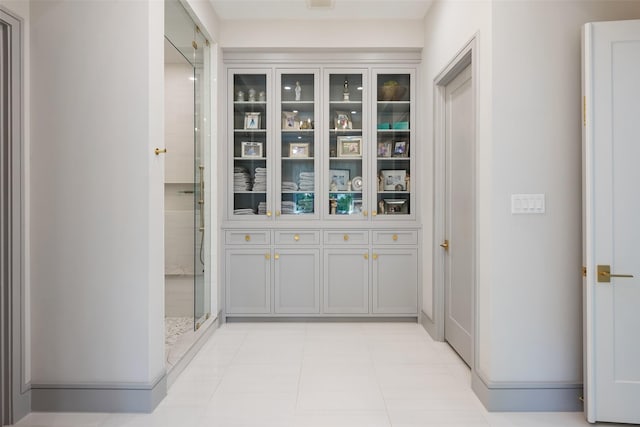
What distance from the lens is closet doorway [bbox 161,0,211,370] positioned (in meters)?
3.82

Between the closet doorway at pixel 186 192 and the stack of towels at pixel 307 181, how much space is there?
3.31 feet

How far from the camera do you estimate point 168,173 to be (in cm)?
409

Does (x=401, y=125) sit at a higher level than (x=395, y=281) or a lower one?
higher

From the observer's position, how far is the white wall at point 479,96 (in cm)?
260

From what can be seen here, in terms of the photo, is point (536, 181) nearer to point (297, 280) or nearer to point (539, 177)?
point (539, 177)

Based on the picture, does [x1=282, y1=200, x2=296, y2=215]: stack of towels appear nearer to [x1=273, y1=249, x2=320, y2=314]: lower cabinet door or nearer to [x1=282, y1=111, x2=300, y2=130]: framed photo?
[x1=273, y1=249, x2=320, y2=314]: lower cabinet door

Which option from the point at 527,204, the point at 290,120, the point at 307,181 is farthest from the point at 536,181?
the point at 290,120

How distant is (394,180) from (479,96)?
1844 millimetres

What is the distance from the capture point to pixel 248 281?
4.44 meters

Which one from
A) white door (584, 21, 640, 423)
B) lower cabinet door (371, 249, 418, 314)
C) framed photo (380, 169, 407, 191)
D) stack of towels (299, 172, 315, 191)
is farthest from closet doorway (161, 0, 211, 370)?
white door (584, 21, 640, 423)

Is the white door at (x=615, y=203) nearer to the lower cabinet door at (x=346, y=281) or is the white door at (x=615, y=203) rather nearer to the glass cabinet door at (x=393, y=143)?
the glass cabinet door at (x=393, y=143)

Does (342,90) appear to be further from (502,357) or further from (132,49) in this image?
(502,357)

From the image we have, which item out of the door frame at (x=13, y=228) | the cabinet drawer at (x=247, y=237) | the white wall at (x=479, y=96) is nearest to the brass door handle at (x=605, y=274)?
the white wall at (x=479, y=96)

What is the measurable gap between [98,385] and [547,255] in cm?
271
